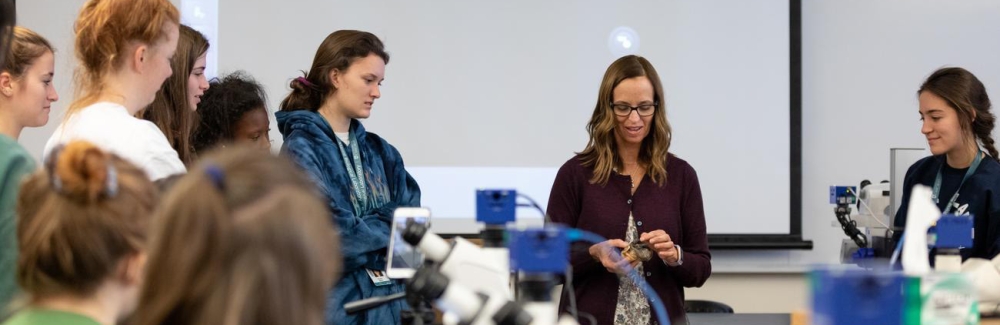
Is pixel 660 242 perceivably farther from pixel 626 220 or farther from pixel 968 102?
pixel 968 102

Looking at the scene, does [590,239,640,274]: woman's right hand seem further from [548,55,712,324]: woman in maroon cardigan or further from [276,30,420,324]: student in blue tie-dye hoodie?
[276,30,420,324]: student in blue tie-dye hoodie

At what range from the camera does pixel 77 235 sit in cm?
120

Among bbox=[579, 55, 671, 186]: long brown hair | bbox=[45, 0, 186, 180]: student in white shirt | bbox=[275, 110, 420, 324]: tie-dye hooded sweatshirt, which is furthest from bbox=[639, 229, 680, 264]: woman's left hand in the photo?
bbox=[45, 0, 186, 180]: student in white shirt

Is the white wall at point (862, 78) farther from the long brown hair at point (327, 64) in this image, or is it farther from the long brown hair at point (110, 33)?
the long brown hair at point (110, 33)

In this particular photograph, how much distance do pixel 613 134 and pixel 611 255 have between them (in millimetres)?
438

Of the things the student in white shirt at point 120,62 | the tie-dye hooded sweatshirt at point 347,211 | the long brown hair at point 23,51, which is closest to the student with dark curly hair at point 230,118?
the tie-dye hooded sweatshirt at point 347,211

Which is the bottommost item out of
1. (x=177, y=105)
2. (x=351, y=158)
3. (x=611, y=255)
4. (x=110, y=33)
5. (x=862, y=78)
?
(x=611, y=255)

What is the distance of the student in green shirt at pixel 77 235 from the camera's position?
3.90 ft

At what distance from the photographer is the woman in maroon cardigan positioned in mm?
2492

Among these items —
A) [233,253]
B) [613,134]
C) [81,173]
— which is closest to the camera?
[233,253]

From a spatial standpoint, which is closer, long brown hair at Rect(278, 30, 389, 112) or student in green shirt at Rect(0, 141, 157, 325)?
student in green shirt at Rect(0, 141, 157, 325)

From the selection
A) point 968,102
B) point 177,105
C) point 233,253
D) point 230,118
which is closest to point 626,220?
point 968,102

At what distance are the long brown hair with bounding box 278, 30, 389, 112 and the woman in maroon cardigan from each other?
0.61 meters

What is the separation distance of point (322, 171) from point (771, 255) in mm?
2819
